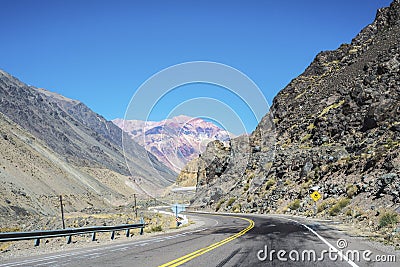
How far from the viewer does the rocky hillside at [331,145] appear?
1206 inches

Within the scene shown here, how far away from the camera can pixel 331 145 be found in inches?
1780

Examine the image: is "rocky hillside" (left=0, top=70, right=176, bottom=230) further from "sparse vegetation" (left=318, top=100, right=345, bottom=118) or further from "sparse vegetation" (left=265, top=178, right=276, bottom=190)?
"sparse vegetation" (left=318, top=100, right=345, bottom=118)

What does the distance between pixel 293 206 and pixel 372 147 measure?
1007cm

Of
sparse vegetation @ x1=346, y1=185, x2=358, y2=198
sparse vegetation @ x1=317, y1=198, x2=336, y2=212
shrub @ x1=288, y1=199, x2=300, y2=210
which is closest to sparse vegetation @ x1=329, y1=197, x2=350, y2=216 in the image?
sparse vegetation @ x1=346, y1=185, x2=358, y2=198

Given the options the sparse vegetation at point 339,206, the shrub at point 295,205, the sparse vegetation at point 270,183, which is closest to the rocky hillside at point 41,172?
the sparse vegetation at point 270,183

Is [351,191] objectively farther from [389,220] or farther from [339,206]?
[389,220]

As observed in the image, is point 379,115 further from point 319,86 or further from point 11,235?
point 11,235

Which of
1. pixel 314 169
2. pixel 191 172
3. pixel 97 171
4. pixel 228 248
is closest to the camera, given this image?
pixel 228 248

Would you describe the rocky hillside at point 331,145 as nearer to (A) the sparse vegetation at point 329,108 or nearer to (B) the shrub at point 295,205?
(B) the shrub at point 295,205

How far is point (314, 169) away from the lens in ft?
140

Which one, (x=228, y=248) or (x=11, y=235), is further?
(x=11, y=235)

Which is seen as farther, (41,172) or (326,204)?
(41,172)

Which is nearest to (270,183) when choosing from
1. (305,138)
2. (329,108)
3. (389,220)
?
(305,138)

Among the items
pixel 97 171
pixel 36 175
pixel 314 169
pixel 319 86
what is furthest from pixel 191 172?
pixel 314 169
